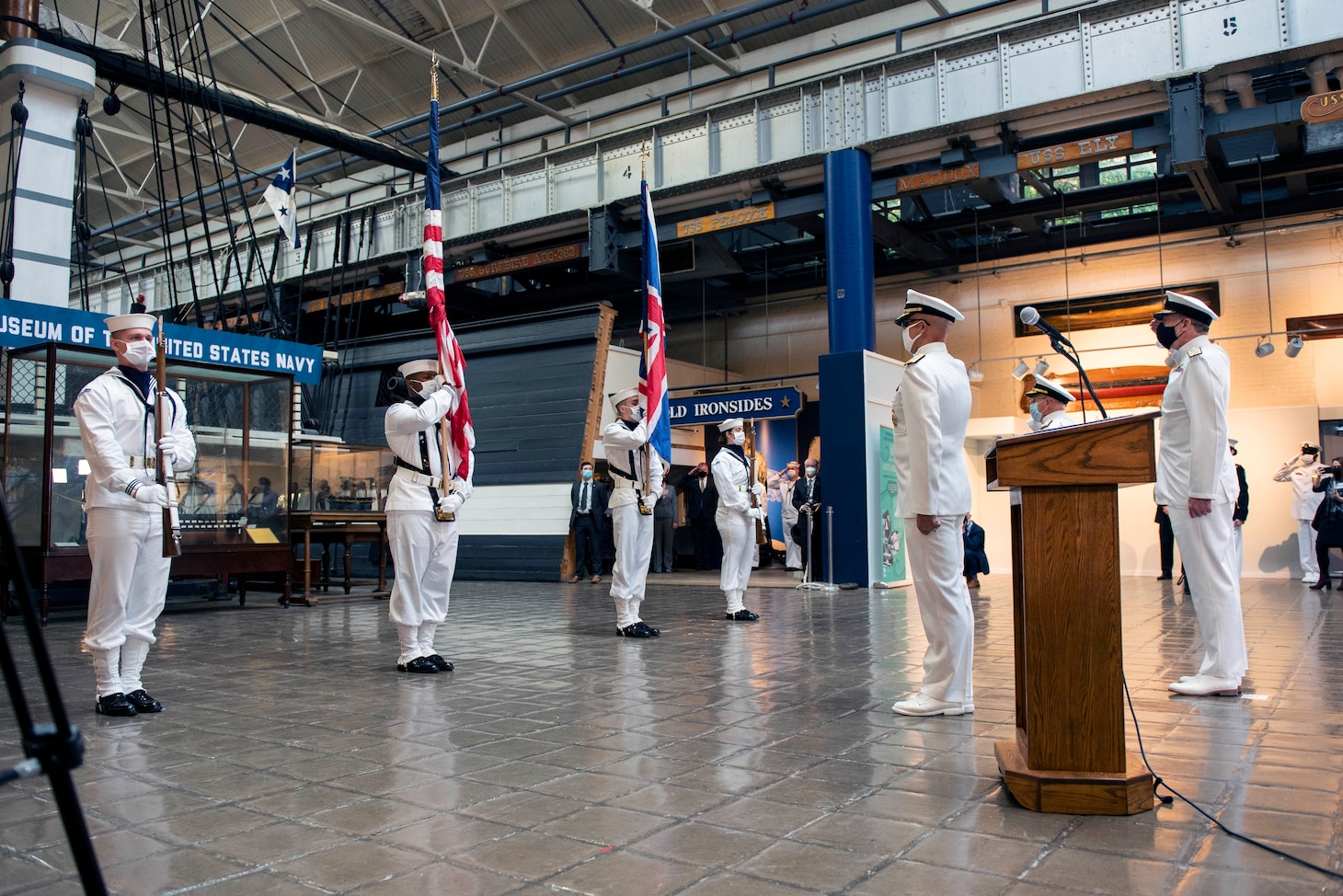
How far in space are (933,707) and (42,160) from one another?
41.4 ft

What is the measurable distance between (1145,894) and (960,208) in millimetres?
16156

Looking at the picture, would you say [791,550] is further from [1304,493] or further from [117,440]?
[117,440]

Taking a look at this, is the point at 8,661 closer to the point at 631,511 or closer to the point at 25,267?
the point at 631,511

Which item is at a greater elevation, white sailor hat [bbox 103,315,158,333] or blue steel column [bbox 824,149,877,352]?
blue steel column [bbox 824,149,877,352]

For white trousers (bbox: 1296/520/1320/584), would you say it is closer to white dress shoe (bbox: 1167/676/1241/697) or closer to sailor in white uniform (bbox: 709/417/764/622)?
sailor in white uniform (bbox: 709/417/764/622)

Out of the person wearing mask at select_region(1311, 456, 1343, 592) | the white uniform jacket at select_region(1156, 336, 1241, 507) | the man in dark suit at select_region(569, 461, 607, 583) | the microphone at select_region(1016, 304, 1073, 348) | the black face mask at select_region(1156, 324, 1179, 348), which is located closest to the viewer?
the microphone at select_region(1016, 304, 1073, 348)

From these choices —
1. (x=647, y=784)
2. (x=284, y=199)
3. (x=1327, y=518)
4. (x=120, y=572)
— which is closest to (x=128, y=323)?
(x=120, y=572)

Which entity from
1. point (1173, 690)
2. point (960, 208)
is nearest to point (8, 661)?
point (1173, 690)

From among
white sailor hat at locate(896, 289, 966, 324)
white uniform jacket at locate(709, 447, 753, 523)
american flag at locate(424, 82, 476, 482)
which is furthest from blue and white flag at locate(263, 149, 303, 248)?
white sailor hat at locate(896, 289, 966, 324)

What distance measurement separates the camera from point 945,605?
4.50 m

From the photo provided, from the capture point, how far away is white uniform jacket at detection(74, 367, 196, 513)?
4910mm

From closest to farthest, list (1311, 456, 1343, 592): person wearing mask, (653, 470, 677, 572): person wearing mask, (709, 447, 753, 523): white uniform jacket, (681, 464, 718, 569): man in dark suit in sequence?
(709, 447, 753, 523): white uniform jacket
(1311, 456, 1343, 592): person wearing mask
(653, 470, 677, 572): person wearing mask
(681, 464, 718, 569): man in dark suit

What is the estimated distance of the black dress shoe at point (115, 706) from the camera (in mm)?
4887

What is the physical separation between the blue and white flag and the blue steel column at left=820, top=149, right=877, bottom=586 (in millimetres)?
7654
